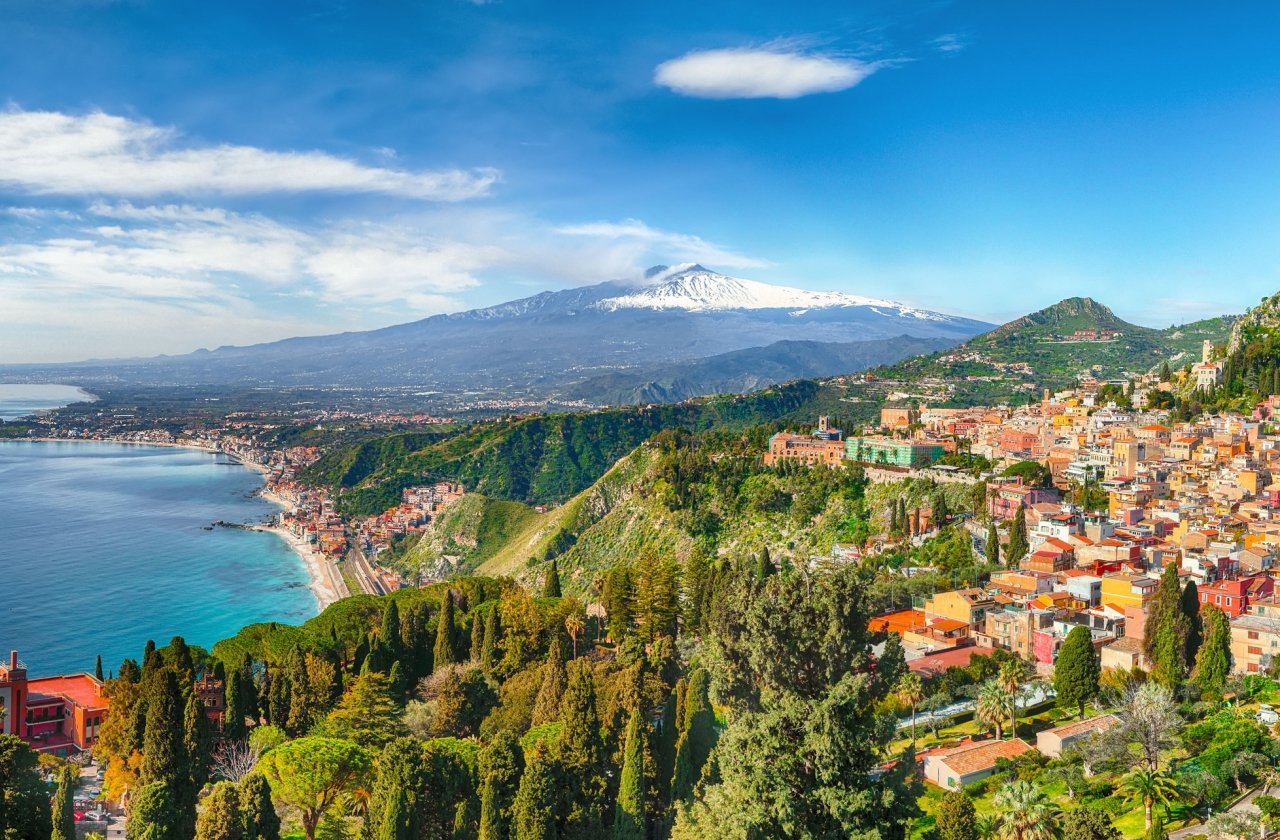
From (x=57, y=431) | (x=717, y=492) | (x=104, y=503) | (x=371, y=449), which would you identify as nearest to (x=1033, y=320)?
(x=371, y=449)

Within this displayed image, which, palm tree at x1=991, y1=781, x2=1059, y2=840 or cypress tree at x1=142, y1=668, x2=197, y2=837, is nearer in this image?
palm tree at x1=991, y1=781, x2=1059, y2=840

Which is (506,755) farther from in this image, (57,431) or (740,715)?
(57,431)

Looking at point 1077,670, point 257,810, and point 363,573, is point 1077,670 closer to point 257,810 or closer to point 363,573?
point 257,810

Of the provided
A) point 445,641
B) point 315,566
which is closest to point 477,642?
point 445,641

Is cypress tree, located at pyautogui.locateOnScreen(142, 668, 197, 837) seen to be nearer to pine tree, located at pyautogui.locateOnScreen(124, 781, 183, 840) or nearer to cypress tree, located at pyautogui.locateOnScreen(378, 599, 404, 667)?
pine tree, located at pyautogui.locateOnScreen(124, 781, 183, 840)

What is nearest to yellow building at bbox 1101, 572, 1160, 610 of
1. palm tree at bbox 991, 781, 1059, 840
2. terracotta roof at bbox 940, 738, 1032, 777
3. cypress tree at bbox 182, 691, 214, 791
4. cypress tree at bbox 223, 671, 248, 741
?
terracotta roof at bbox 940, 738, 1032, 777

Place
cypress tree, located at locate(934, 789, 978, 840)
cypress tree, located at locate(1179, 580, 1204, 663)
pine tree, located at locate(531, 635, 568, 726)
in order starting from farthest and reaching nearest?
cypress tree, located at locate(1179, 580, 1204, 663) < pine tree, located at locate(531, 635, 568, 726) < cypress tree, located at locate(934, 789, 978, 840)
